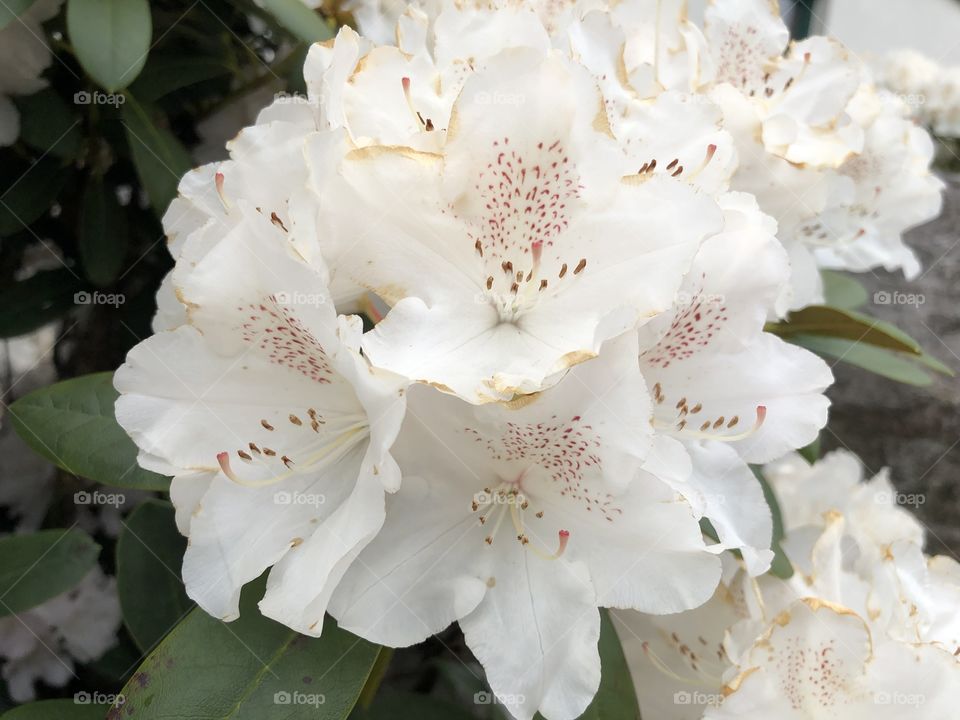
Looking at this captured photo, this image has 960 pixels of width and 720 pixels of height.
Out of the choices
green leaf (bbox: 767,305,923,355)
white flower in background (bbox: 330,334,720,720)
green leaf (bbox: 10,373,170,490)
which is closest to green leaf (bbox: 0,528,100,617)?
green leaf (bbox: 10,373,170,490)

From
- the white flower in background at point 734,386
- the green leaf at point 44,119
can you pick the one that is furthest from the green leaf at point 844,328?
the green leaf at point 44,119

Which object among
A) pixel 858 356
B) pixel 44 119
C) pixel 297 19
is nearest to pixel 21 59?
pixel 44 119

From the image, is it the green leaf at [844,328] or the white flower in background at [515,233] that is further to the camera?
the green leaf at [844,328]

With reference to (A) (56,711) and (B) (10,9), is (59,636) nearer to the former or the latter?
(A) (56,711)

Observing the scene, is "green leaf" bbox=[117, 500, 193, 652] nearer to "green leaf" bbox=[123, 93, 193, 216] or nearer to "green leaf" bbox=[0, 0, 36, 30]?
"green leaf" bbox=[123, 93, 193, 216]

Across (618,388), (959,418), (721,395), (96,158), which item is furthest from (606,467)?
(959,418)

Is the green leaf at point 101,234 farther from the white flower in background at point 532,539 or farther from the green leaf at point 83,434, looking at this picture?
the white flower in background at point 532,539

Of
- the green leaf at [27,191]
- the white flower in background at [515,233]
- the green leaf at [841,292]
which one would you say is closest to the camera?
the white flower in background at [515,233]
